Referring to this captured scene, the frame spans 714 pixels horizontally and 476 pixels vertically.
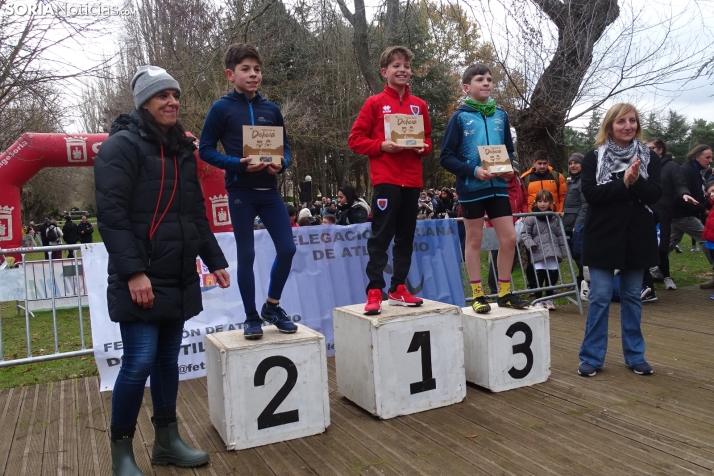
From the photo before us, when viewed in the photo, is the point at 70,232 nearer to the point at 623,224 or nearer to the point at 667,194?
the point at 667,194

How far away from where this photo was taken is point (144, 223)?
2.81 metres

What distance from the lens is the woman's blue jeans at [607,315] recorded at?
4.43 metres

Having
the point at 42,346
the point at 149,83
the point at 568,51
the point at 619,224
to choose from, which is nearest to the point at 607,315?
the point at 619,224

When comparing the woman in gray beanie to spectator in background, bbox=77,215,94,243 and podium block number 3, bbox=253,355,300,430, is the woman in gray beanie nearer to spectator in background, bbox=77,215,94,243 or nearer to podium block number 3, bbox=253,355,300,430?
podium block number 3, bbox=253,355,300,430

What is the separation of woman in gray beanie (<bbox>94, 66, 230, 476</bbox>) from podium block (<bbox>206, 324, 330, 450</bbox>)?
1.72 feet

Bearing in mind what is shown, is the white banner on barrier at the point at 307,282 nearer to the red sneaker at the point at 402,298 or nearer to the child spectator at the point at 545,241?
the child spectator at the point at 545,241

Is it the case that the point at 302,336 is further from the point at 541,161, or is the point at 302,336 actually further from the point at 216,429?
the point at 541,161

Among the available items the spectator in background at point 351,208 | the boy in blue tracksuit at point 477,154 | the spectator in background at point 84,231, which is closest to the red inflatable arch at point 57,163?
the spectator in background at point 351,208

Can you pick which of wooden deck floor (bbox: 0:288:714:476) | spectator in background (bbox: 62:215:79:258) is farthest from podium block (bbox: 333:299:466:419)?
spectator in background (bbox: 62:215:79:258)

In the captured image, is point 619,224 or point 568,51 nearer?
point 619,224

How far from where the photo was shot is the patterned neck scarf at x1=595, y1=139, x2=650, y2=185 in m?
4.30

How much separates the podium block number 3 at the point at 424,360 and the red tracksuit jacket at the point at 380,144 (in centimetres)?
109

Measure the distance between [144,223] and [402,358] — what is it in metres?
1.95

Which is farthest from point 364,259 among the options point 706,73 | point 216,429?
point 706,73
